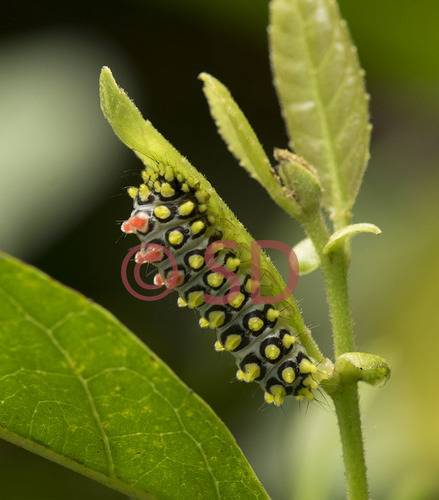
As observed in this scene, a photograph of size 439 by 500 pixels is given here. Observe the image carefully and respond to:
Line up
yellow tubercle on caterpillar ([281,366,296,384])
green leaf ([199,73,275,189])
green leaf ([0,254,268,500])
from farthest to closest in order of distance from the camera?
→ yellow tubercle on caterpillar ([281,366,296,384])
green leaf ([199,73,275,189])
green leaf ([0,254,268,500])

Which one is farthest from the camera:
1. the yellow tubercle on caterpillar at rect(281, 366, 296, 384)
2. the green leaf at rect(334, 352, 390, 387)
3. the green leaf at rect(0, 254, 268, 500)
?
the yellow tubercle on caterpillar at rect(281, 366, 296, 384)

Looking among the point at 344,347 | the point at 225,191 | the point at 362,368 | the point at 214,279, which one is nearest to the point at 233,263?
the point at 214,279

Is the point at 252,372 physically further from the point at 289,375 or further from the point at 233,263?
the point at 233,263

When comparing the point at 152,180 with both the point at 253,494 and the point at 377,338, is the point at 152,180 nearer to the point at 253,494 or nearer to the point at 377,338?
the point at 253,494

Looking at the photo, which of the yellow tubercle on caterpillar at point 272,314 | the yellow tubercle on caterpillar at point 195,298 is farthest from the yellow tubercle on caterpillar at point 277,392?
the yellow tubercle on caterpillar at point 195,298

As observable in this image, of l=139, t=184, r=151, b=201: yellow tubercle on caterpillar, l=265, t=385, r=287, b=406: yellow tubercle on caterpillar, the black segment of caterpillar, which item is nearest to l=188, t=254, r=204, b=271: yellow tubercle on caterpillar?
the black segment of caterpillar

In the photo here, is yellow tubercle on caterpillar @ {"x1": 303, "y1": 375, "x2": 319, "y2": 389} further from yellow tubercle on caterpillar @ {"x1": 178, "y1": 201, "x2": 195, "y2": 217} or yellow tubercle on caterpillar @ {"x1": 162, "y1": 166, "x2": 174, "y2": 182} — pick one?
yellow tubercle on caterpillar @ {"x1": 162, "y1": 166, "x2": 174, "y2": 182}

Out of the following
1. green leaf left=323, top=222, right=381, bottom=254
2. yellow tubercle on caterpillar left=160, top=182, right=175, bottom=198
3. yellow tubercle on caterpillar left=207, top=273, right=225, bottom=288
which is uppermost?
green leaf left=323, top=222, right=381, bottom=254

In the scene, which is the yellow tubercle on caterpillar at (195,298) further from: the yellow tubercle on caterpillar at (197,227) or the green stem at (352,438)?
the green stem at (352,438)
